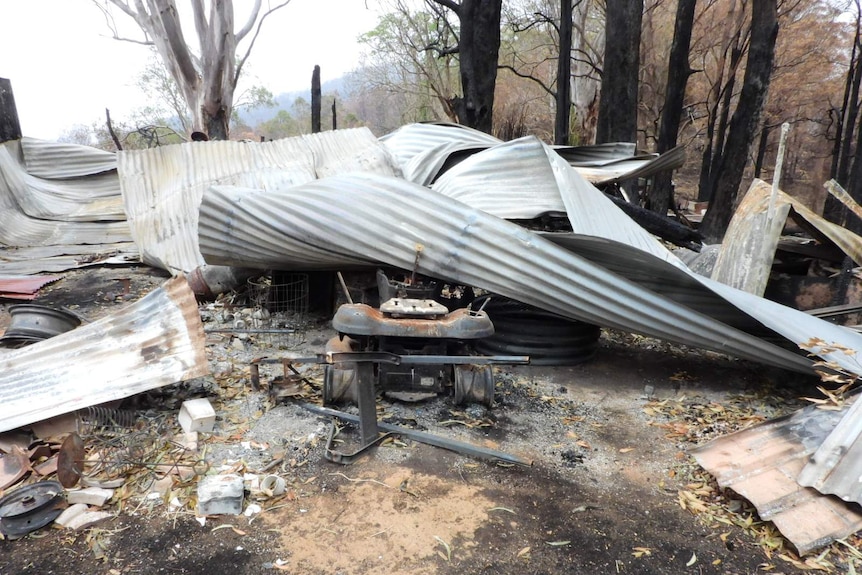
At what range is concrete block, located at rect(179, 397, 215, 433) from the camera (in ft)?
10.4

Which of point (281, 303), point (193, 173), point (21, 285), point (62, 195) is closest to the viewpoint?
point (281, 303)

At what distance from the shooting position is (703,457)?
293 cm

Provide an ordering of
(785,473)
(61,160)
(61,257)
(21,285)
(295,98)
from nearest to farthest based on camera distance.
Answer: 1. (785,473)
2. (21,285)
3. (61,257)
4. (61,160)
5. (295,98)

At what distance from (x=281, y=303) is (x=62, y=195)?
23.0 feet

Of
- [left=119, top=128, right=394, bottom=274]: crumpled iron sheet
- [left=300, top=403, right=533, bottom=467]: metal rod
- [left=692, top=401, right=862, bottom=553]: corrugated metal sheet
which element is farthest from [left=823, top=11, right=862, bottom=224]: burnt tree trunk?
[left=300, top=403, right=533, bottom=467]: metal rod

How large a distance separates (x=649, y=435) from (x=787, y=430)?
0.79 meters

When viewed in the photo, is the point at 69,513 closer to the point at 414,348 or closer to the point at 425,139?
the point at 414,348

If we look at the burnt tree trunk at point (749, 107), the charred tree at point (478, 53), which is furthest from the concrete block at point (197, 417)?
the burnt tree trunk at point (749, 107)

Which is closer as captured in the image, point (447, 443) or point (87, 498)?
point (87, 498)

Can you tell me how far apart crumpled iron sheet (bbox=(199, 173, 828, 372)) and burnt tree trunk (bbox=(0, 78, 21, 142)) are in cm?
771

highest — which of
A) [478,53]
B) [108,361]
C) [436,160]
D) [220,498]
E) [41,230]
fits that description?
[478,53]

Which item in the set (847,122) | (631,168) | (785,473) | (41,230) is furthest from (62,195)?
(847,122)

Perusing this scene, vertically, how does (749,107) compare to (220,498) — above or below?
above

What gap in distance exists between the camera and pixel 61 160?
1002 centimetres
